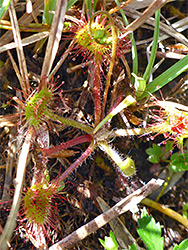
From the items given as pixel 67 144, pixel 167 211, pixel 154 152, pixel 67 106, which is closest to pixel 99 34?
pixel 67 106

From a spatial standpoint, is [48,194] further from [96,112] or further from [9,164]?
[96,112]

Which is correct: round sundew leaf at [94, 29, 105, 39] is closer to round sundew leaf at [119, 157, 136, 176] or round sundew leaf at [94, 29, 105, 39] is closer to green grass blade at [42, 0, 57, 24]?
green grass blade at [42, 0, 57, 24]

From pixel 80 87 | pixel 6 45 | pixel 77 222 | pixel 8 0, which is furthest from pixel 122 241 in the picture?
pixel 8 0

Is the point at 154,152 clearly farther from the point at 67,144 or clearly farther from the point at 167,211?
the point at 67,144

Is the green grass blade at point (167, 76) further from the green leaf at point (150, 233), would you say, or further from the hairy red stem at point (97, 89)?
the green leaf at point (150, 233)

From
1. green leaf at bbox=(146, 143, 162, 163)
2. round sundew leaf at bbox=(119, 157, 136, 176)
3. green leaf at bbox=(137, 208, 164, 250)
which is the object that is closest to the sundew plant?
round sundew leaf at bbox=(119, 157, 136, 176)
